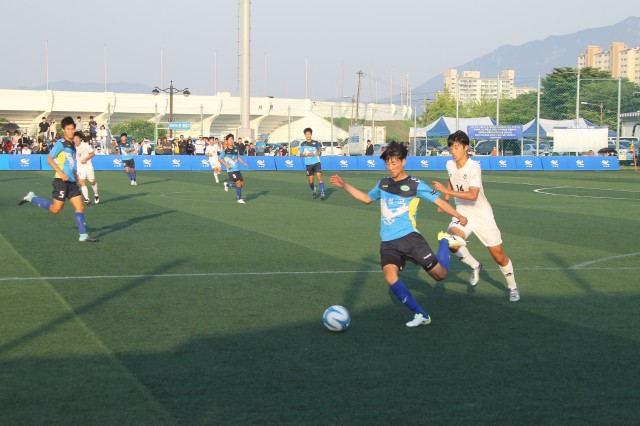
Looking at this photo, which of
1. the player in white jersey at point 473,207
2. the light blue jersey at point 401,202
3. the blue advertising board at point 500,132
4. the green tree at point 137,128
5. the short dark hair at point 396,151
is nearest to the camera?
the short dark hair at point 396,151

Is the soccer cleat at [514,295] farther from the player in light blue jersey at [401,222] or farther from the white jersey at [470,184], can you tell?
the player in light blue jersey at [401,222]

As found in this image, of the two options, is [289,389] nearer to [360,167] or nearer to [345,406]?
[345,406]

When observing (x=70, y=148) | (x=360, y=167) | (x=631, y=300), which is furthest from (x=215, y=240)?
(x=360, y=167)

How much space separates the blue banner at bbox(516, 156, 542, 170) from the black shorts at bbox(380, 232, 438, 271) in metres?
41.5

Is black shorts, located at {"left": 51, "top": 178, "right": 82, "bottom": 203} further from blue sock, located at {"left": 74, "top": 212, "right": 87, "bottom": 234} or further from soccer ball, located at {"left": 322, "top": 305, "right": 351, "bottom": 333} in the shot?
soccer ball, located at {"left": 322, "top": 305, "right": 351, "bottom": 333}

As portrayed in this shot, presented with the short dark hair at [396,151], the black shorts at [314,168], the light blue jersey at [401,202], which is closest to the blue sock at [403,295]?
the light blue jersey at [401,202]

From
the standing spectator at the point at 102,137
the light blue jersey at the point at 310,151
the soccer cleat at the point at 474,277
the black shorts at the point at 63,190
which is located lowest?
the soccer cleat at the point at 474,277

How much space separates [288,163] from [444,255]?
3967 centimetres

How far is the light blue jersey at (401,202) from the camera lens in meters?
8.10

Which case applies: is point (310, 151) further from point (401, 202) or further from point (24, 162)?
point (24, 162)

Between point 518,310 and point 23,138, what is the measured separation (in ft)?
138

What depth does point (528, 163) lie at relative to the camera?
48.3 meters

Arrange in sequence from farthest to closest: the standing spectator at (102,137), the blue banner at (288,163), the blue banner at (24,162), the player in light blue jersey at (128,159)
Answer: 1. the blue banner at (288,163)
2. the standing spectator at (102,137)
3. the blue banner at (24,162)
4. the player in light blue jersey at (128,159)

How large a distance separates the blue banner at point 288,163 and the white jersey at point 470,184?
125ft
